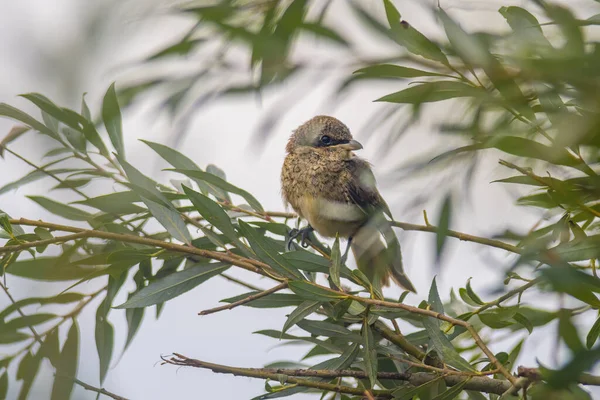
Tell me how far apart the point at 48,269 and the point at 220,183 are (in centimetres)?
38

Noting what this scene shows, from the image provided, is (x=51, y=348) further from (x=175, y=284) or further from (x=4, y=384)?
(x=175, y=284)

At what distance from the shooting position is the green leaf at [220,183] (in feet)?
4.90

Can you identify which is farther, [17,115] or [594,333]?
[17,115]

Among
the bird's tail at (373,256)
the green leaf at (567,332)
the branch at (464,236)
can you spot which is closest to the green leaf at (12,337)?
the branch at (464,236)

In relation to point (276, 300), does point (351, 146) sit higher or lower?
higher

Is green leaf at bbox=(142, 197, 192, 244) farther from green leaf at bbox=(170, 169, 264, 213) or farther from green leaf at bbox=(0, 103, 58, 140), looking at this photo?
green leaf at bbox=(0, 103, 58, 140)

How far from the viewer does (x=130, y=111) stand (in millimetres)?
1065

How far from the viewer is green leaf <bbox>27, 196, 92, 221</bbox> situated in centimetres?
161

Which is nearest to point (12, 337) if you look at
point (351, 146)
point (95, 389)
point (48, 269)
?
point (48, 269)

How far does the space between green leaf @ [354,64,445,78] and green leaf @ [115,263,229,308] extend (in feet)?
1.90

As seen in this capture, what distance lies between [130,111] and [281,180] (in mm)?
1797

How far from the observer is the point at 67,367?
134cm

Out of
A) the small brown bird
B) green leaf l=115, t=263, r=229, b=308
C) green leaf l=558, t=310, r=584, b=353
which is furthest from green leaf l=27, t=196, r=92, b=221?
green leaf l=558, t=310, r=584, b=353

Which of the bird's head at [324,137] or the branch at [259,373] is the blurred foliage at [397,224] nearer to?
the branch at [259,373]
